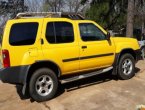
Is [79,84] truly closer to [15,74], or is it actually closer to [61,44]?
[61,44]

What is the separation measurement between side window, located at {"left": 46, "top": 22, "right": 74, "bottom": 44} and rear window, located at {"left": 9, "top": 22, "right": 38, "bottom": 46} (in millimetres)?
386

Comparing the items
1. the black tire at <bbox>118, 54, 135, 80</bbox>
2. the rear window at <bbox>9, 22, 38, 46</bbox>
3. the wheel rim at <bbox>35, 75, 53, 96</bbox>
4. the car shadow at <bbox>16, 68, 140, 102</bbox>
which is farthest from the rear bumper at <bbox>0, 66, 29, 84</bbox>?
the black tire at <bbox>118, 54, 135, 80</bbox>

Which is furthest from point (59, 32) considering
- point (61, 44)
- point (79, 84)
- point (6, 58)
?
point (79, 84)

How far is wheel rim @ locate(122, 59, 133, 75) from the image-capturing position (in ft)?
32.2

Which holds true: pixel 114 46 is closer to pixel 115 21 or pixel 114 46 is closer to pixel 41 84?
pixel 41 84

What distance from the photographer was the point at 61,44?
8.36 m

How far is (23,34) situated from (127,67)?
142 inches

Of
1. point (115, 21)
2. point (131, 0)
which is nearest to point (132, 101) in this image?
point (131, 0)

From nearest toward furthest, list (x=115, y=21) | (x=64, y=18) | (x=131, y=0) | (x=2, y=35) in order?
(x=2, y=35) < (x=64, y=18) < (x=131, y=0) < (x=115, y=21)

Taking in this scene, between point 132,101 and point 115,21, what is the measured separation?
47.0 feet

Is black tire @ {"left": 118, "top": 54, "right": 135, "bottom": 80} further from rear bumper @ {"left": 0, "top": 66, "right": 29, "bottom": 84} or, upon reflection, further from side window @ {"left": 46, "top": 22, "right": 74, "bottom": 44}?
rear bumper @ {"left": 0, "top": 66, "right": 29, "bottom": 84}

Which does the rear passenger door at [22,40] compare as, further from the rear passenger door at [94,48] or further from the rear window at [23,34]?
the rear passenger door at [94,48]

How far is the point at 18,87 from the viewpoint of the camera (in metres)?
9.50

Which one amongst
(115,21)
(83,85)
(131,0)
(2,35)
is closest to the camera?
(2,35)
